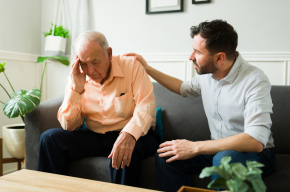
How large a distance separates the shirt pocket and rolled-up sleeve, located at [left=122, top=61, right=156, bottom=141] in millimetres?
45

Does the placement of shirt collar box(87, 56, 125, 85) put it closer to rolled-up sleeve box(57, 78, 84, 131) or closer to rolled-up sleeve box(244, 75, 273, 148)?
rolled-up sleeve box(57, 78, 84, 131)

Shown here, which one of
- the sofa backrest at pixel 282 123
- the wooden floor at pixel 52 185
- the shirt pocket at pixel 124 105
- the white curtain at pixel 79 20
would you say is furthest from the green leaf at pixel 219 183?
the white curtain at pixel 79 20

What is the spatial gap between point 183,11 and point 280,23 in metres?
0.83

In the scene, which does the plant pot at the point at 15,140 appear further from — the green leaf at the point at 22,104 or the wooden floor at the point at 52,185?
the wooden floor at the point at 52,185

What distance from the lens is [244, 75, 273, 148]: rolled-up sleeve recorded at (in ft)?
3.93

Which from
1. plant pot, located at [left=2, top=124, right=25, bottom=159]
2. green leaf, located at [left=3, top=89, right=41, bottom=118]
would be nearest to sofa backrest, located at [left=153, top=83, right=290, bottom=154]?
green leaf, located at [left=3, top=89, right=41, bottom=118]

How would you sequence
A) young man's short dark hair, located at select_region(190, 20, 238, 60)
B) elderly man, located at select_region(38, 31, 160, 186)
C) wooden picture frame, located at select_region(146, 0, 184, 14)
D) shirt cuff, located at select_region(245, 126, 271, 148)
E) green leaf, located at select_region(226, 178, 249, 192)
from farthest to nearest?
wooden picture frame, located at select_region(146, 0, 184, 14) < elderly man, located at select_region(38, 31, 160, 186) < young man's short dark hair, located at select_region(190, 20, 238, 60) < shirt cuff, located at select_region(245, 126, 271, 148) < green leaf, located at select_region(226, 178, 249, 192)

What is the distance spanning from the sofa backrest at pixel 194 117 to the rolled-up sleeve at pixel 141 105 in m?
0.34

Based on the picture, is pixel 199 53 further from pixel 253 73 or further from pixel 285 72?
pixel 285 72

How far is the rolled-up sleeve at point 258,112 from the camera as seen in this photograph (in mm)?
1199

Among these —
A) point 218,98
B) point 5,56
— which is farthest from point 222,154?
point 5,56

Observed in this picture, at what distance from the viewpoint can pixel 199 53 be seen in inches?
57.9

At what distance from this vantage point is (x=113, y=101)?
1661 mm

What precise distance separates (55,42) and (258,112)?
7.19ft
